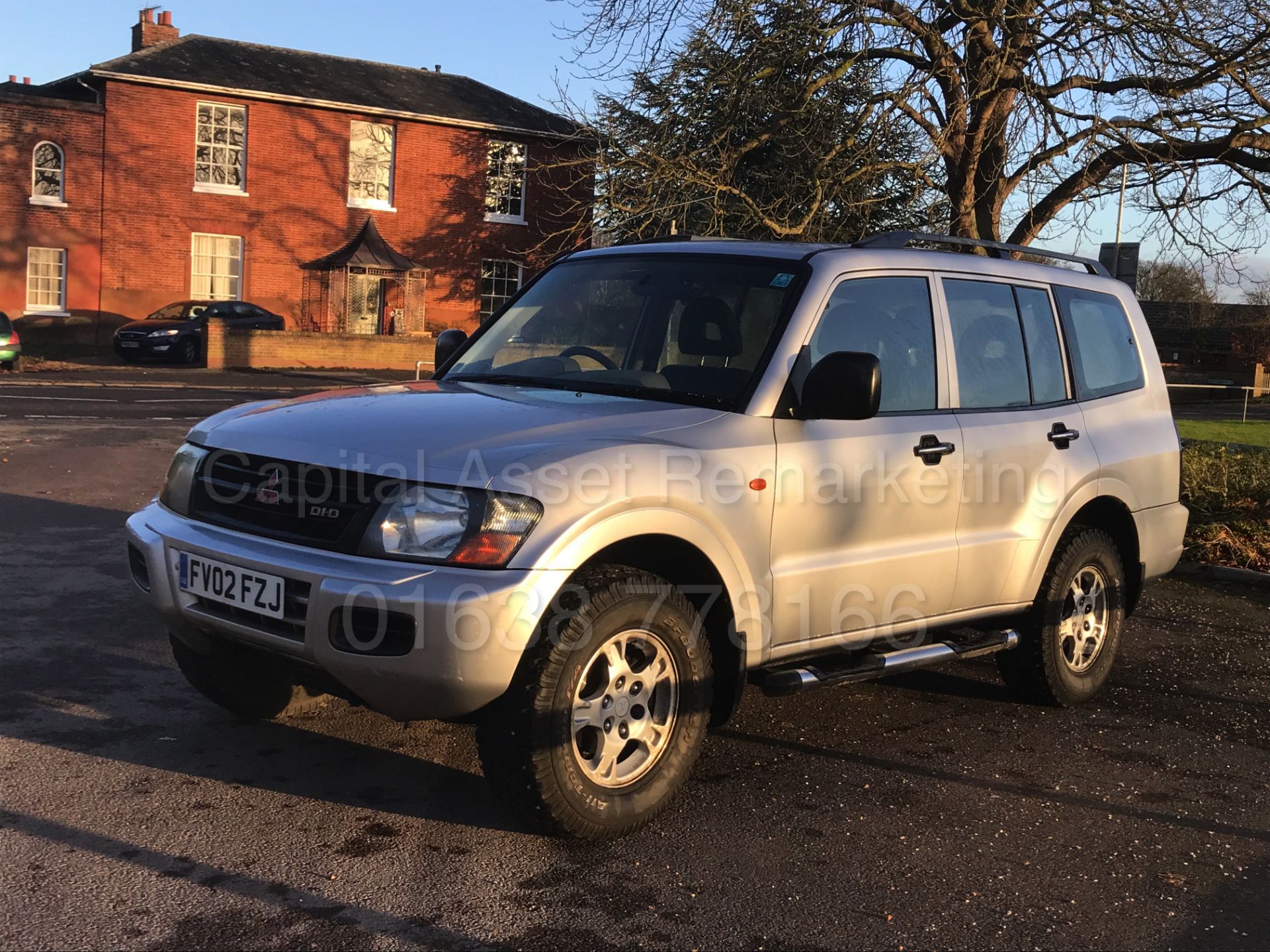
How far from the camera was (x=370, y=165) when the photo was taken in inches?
1517

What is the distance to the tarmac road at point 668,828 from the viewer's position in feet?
11.8

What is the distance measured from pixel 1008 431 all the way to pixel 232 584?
3.29 m

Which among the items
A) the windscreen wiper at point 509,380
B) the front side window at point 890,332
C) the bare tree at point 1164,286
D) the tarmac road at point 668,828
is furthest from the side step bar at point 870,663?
the bare tree at point 1164,286

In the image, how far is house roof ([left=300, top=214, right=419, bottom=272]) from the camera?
1469 inches

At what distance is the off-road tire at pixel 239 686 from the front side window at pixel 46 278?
1302 inches

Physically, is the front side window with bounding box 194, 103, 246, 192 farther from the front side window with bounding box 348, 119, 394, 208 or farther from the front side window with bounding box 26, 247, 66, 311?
the front side window with bounding box 26, 247, 66, 311

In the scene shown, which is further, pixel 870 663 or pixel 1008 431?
pixel 1008 431

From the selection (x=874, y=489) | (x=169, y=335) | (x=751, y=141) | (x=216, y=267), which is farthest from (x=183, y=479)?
(x=216, y=267)

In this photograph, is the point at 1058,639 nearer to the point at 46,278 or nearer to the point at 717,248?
the point at 717,248

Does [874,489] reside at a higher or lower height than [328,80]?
lower

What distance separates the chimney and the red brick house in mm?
72

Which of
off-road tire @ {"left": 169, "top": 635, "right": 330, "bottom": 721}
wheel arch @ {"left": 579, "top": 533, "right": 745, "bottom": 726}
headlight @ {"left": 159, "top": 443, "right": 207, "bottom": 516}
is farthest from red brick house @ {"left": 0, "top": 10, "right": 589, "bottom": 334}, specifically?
wheel arch @ {"left": 579, "top": 533, "right": 745, "bottom": 726}

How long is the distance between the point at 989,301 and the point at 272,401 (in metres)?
3.13

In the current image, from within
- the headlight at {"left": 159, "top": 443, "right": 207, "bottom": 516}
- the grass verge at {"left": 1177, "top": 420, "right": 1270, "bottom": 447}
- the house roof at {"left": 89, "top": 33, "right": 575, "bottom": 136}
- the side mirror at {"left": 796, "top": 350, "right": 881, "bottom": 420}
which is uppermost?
the house roof at {"left": 89, "top": 33, "right": 575, "bottom": 136}
